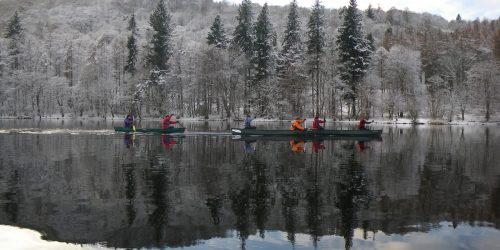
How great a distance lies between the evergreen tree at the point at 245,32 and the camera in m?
79.0

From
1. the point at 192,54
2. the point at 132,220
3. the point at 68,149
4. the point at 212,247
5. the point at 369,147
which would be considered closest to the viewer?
the point at 212,247

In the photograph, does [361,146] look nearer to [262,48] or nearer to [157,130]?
[157,130]

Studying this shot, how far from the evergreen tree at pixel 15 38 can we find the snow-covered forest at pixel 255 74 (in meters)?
0.26

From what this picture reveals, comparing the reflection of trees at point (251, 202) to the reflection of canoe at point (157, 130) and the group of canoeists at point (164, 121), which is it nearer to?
the reflection of canoe at point (157, 130)

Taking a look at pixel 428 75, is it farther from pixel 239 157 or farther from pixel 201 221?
pixel 201 221

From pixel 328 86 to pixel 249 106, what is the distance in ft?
47.1

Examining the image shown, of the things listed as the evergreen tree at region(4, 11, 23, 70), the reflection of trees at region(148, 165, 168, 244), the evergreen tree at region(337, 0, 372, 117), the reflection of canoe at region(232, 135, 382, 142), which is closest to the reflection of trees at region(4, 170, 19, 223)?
the reflection of trees at region(148, 165, 168, 244)

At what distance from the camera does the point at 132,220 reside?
11.1 meters

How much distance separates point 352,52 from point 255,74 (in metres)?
17.4

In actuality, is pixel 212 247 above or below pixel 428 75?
below

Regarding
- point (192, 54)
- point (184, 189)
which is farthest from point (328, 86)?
point (184, 189)

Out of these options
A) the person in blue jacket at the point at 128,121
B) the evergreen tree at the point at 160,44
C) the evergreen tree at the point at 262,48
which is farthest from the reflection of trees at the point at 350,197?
the evergreen tree at the point at 160,44

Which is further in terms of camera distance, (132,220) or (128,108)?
(128,108)

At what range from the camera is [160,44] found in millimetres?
84125
